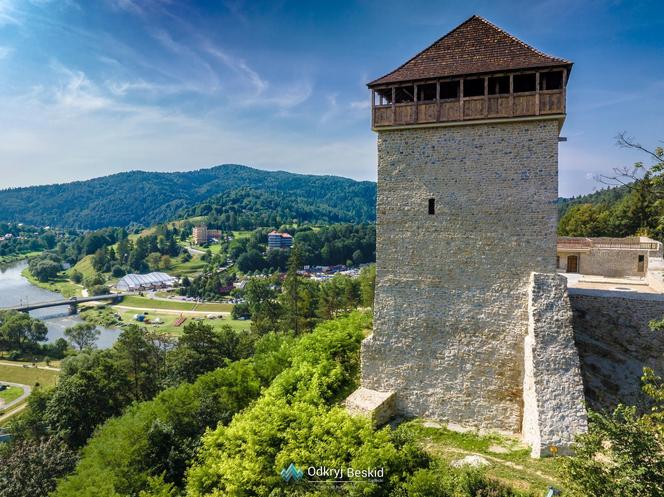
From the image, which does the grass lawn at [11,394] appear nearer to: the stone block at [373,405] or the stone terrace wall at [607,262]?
the stone block at [373,405]

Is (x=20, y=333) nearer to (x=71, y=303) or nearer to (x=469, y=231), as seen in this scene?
(x=71, y=303)

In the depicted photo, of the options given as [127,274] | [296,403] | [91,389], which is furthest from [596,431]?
[127,274]

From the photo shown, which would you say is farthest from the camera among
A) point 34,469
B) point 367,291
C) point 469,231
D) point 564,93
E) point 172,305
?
point 172,305

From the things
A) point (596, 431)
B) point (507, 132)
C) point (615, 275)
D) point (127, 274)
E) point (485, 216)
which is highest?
point (507, 132)

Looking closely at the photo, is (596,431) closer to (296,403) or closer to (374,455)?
(374,455)

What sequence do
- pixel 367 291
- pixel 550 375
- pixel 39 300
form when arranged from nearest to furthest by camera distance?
1. pixel 550 375
2. pixel 367 291
3. pixel 39 300

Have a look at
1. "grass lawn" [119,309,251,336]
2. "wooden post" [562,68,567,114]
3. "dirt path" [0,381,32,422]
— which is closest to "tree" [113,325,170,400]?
"dirt path" [0,381,32,422]

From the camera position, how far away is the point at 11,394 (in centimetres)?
4550

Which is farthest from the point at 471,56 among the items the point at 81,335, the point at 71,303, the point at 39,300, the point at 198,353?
the point at 39,300

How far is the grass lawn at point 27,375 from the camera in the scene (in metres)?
50.3

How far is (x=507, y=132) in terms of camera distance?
12422 mm

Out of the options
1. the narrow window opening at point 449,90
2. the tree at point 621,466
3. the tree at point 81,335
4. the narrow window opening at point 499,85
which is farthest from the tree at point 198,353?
the tree at point 81,335

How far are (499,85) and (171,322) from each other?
83.5 m

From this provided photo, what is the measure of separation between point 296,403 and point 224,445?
264cm
